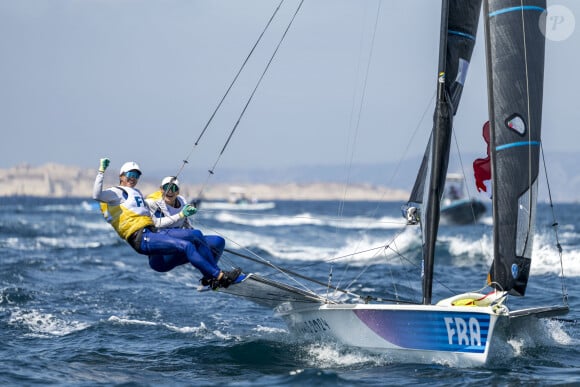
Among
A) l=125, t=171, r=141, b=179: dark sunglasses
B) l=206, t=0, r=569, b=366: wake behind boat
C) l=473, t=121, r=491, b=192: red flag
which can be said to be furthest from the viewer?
l=473, t=121, r=491, b=192: red flag

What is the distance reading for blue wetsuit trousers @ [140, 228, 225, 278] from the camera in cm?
969

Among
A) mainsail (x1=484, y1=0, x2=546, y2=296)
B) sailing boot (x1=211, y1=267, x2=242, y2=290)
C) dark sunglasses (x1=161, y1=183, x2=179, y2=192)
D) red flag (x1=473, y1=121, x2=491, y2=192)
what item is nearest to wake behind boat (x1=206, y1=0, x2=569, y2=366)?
mainsail (x1=484, y1=0, x2=546, y2=296)

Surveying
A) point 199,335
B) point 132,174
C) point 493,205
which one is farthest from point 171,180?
point 493,205

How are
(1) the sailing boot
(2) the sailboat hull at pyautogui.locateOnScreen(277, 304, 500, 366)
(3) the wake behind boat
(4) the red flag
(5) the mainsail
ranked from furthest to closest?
(4) the red flag
(1) the sailing boot
(5) the mainsail
(3) the wake behind boat
(2) the sailboat hull at pyautogui.locateOnScreen(277, 304, 500, 366)

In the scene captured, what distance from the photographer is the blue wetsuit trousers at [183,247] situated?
9688mm

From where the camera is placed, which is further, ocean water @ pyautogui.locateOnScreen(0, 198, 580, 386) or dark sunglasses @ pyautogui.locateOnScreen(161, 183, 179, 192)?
dark sunglasses @ pyautogui.locateOnScreen(161, 183, 179, 192)

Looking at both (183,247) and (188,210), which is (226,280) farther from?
(188,210)

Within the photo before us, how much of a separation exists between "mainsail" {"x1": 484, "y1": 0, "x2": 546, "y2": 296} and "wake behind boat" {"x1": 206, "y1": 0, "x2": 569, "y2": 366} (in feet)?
0.04

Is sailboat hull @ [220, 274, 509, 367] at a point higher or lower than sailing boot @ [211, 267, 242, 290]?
lower

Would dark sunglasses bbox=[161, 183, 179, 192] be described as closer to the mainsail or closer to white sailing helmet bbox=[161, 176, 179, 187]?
white sailing helmet bbox=[161, 176, 179, 187]

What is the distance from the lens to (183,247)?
9.73 m

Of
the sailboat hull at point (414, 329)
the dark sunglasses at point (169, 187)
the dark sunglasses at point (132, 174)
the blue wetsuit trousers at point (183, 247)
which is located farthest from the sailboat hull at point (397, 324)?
the dark sunglasses at point (132, 174)

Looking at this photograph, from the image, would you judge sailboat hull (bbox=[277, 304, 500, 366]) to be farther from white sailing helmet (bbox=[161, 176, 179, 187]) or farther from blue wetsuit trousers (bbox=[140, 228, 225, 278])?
white sailing helmet (bbox=[161, 176, 179, 187])

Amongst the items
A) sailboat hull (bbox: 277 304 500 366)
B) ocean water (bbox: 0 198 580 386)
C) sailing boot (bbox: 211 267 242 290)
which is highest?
sailing boot (bbox: 211 267 242 290)
